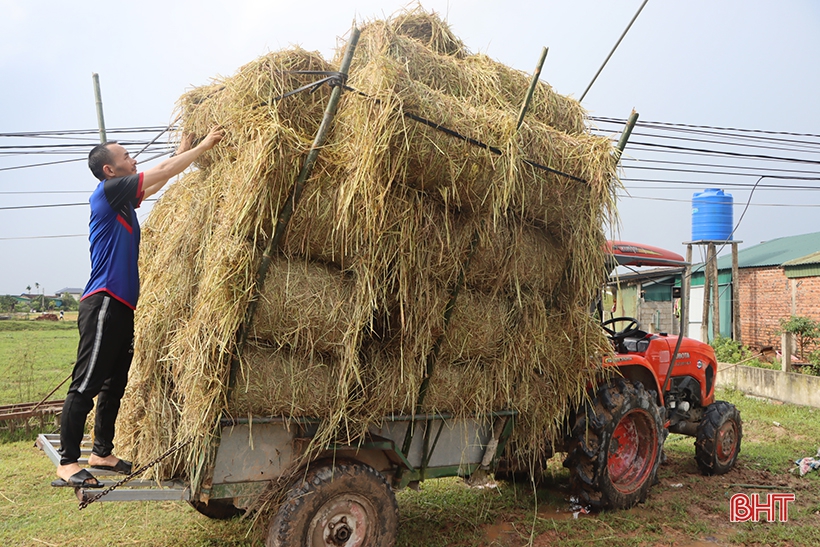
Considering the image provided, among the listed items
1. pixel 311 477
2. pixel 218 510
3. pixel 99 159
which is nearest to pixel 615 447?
pixel 311 477

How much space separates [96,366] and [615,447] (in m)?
4.69

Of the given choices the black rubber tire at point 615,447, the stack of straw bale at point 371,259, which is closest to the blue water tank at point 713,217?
the black rubber tire at point 615,447

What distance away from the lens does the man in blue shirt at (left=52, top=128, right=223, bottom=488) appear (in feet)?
12.1

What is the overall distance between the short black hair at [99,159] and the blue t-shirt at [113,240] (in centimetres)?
18

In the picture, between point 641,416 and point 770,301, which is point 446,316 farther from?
point 770,301

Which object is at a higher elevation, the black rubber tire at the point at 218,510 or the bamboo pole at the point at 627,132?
the bamboo pole at the point at 627,132

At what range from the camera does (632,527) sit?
17.3 feet

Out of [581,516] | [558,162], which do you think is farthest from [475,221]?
[581,516]

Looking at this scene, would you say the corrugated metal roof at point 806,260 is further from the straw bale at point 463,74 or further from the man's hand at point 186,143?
the man's hand at point 186,143

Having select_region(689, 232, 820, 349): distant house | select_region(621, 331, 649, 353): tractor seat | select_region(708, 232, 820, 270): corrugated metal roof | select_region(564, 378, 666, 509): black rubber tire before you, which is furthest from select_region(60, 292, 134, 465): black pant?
select_region(708, 232, 820, 270): corrugated metal roof

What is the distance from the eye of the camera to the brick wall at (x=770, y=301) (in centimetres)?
1589

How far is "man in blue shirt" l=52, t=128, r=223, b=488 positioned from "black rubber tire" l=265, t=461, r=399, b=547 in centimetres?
112

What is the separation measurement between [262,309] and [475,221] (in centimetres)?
158

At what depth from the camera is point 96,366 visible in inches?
146
